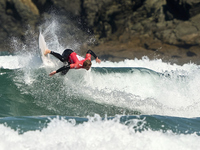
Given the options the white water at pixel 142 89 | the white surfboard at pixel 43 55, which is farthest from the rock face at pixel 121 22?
the white surfboard at pixel 43 55

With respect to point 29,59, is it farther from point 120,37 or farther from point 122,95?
point 120,37

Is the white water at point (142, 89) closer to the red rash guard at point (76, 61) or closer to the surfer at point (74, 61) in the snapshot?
the surfer at point (74, 61)

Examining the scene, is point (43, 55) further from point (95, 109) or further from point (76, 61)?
point (95, 109)

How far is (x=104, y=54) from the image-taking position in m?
17.8

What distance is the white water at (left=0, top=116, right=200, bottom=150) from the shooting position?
3791mm

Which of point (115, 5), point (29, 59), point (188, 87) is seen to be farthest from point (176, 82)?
point (115, 5)

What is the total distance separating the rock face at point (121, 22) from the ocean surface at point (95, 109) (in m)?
8.22

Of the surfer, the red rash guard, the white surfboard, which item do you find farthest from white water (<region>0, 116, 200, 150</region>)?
the white surfboard

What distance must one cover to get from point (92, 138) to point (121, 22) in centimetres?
1550

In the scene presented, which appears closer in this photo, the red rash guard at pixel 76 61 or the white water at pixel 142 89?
the red rash guard at pixel 76 61

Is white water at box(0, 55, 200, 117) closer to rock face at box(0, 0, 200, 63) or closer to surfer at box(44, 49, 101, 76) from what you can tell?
surfer at box(44, 49, 101, 76)

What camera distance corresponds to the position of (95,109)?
6.66 m

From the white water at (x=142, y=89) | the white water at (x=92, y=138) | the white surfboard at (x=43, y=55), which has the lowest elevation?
the white water at (x=92, y=138)

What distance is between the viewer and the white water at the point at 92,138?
149 inches
